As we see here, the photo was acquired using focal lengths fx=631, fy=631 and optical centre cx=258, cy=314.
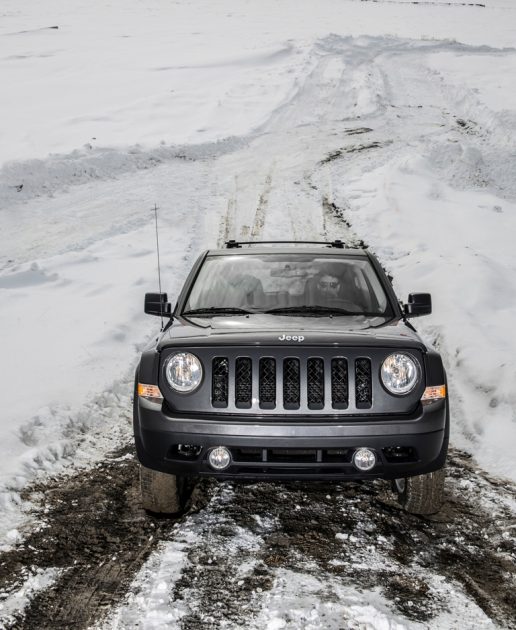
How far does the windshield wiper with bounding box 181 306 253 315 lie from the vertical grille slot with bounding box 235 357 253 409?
0.98 meters

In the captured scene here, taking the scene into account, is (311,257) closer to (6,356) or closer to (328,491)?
(328,491)

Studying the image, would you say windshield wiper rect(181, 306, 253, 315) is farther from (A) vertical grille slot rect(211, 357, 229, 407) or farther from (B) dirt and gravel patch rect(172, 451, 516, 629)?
(B) dirt and gravel patch rect(172, 451, 516, 629)

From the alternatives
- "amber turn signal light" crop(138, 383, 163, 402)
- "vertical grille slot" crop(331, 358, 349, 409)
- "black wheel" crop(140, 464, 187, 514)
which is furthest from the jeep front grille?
"black wheel" crop(140, 464, 187, 514)

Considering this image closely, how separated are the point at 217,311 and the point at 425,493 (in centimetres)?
191

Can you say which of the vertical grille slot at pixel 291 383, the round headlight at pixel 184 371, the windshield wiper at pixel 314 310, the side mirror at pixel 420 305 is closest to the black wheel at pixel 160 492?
the round headlight at pixel 184 371

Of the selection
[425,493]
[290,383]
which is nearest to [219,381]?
[290,383]

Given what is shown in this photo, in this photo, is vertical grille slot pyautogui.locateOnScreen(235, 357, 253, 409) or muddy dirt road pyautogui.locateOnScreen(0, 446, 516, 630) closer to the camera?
muddy dirt road pyautogui.locateOnScreen(0, 446, 516, 630)

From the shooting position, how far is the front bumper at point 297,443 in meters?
3.48

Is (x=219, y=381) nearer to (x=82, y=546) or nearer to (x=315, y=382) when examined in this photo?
(x=315, y=382)

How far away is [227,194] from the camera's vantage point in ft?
55.6

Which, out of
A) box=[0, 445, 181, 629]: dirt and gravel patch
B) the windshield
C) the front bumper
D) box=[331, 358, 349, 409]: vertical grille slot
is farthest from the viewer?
the windshield

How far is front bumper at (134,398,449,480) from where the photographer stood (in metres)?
3.48

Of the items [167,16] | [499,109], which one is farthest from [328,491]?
[167,16]

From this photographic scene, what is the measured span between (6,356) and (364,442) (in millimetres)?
5421
